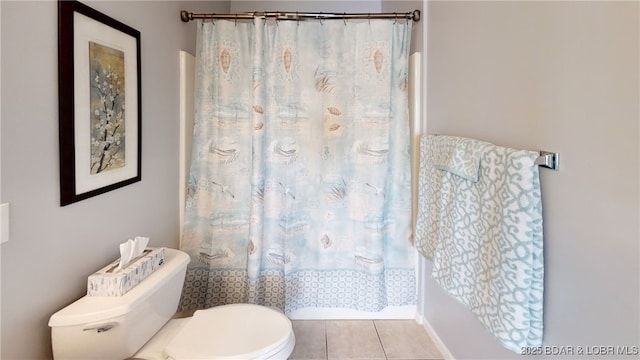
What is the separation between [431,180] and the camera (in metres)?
1.89

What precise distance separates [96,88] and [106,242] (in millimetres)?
608

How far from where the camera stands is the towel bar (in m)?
1.13

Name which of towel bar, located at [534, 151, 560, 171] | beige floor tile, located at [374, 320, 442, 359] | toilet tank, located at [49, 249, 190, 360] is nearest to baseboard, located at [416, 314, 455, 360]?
beige floor tile, located at [374, 320, 442, 359]

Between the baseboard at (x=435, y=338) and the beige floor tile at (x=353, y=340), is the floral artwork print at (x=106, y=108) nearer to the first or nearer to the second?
the beige floor tile at (x=353, y=340)

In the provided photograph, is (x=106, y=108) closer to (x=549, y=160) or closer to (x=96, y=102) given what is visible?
(x=96, y=102)

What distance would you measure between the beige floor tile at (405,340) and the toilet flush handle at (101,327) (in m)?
1.41

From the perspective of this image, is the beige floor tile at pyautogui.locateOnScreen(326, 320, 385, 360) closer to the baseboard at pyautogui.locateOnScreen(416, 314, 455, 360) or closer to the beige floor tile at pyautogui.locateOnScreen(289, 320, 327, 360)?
the beige floor tile at pyautogui.locateOnScreen(289, 320, 327, 360)

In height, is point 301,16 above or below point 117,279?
above

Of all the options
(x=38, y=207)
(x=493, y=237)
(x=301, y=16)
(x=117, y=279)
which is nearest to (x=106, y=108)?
(x=38, y=207)

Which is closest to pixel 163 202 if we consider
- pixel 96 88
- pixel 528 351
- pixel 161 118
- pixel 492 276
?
pixel 161 118

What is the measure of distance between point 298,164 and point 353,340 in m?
1.07

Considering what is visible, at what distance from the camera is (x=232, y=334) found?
4.92ft

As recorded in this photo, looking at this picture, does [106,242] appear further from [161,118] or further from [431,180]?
[431,180]

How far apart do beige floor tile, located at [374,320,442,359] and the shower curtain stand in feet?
0.48
